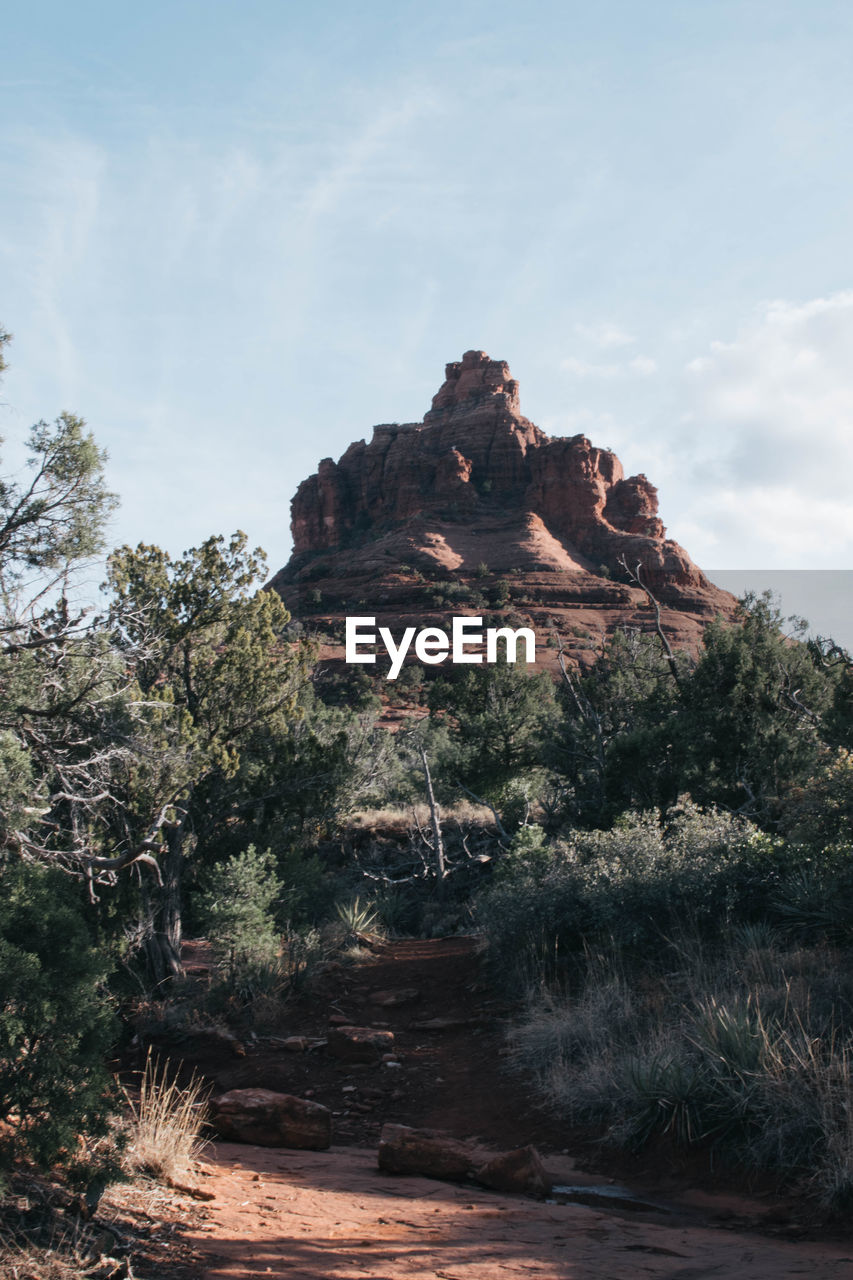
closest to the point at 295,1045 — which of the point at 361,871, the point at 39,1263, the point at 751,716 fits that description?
the point at 39,1263

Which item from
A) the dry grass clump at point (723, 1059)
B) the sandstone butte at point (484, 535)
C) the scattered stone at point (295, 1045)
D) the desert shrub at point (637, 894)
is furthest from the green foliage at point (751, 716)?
the sandstone butte at point (484, 535)

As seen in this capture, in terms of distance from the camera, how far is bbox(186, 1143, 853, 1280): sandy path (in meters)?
3.49

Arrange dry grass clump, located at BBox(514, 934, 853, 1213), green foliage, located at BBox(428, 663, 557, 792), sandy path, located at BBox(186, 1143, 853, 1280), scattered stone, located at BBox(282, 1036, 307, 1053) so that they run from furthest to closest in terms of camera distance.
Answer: green foliage, located at BBox(428, 663, 557, 792), scattered stone, located at BBox(282, 1036, 307, 1053), dry grass clump, located at BBox(514, 934, 853, 1213), sandy path, located at BBox(186, 1143, 853, 1280)

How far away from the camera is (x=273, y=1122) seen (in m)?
6.05

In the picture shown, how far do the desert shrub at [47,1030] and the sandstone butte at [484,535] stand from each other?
52303 millimetres

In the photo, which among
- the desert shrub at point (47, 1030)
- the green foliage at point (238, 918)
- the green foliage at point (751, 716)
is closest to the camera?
the desert shrub at point (47, 1030)

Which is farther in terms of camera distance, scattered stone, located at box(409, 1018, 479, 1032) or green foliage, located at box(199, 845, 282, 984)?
green foliage, located at box(199, 845, 282, 984)

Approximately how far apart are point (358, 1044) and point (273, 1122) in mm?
2751

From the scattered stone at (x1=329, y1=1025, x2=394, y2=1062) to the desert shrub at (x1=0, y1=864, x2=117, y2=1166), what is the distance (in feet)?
15.7

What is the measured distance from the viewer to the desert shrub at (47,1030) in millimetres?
3822

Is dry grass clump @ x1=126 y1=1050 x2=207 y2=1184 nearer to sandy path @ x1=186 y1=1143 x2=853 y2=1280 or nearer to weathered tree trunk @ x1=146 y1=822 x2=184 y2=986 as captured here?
sandy path @ x1=186 y1=1143 x2=853 y2=1280

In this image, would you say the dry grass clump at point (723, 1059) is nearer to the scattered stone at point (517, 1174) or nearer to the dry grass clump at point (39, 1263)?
the scattered stone at point (517, 1174)

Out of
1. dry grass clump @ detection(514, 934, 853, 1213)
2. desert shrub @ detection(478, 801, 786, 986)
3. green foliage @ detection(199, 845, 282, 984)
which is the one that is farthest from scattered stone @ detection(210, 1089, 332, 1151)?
green foliage @ detection(199, 845, 282, 984)

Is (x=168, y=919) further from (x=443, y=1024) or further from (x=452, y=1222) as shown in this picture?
(x=452, y=1222)
